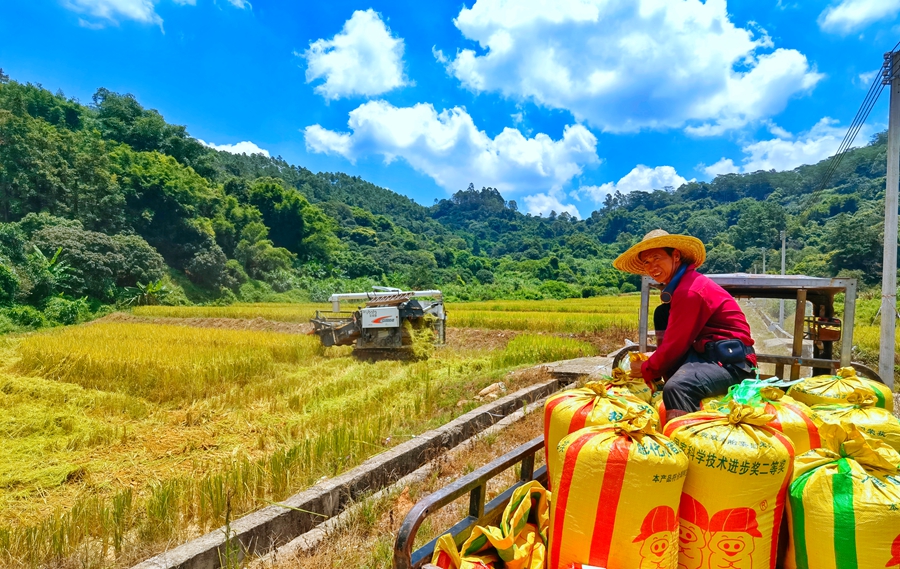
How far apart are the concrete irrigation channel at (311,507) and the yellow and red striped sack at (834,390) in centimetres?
273

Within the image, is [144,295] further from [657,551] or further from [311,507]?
[657,551]

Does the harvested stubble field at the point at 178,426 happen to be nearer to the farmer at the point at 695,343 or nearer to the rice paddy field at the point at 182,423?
the rice paddy field at the point at 182,423

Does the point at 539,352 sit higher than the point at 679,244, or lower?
lower

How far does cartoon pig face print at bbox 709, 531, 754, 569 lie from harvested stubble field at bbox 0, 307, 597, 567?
2.49 metres

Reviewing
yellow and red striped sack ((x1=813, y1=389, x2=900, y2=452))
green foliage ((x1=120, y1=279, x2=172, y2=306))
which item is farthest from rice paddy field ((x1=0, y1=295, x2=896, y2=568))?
green foliage ((x1=120, y1=279, x2=172, y2=306))

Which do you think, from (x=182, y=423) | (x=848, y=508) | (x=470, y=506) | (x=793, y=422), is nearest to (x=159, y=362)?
(x=182, y=423)

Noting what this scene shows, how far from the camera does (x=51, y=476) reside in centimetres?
393

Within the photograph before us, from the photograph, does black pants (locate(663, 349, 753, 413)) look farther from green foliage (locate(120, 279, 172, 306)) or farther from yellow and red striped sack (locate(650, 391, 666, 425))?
green foliage (locate(120, 279, 172, 306))

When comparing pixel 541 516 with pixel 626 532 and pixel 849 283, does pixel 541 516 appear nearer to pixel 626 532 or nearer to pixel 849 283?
pixel 626 532

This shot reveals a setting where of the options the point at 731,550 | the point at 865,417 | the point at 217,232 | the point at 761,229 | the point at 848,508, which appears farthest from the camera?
the point at 761,229

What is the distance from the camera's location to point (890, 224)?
232 inches

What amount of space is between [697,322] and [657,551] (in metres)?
1.22

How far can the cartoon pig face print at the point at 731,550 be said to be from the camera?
1.42 meters

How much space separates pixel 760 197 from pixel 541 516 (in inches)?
4700
